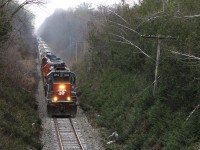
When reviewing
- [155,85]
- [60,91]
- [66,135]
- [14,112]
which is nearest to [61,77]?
[60,91]

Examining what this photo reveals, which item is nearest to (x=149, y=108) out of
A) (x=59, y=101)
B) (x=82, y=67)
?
(x=59, y=101)

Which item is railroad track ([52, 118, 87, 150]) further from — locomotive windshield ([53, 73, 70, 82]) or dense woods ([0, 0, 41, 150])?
locomotive windshield ([53, 73, 70, 82])

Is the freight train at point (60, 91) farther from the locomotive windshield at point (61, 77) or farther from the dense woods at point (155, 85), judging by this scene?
the dense woods at point (155, 85)

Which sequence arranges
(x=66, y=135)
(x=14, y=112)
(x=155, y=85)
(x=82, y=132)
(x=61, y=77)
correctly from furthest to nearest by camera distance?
(x=61, y=77)
(x=82, y=132)
(x=14, y=112)
(x=66, y=135)
(x=155, y=85)

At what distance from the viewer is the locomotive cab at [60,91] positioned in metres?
26.7

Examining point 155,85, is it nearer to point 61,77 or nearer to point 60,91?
point 60,91

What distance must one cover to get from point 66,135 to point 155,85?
6.60m

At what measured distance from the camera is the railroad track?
20281mm

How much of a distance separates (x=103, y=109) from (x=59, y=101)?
373 cm

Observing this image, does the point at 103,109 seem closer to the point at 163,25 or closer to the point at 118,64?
the point at 118,64

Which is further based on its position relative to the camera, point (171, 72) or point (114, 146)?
point (114, 146)

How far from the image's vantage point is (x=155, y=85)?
67.8ft

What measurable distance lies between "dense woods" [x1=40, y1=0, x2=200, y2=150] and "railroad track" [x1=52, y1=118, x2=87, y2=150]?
1.72 meters

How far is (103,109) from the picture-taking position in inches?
1107
